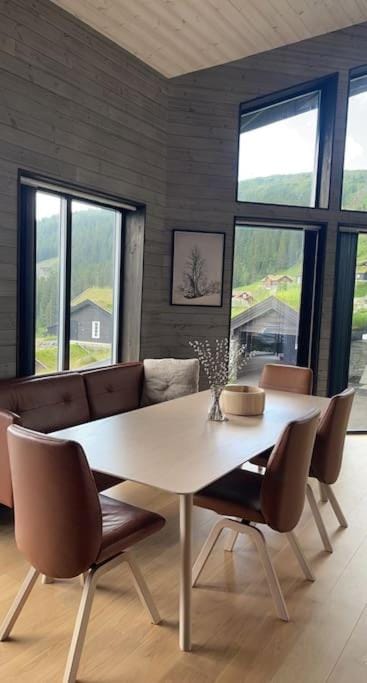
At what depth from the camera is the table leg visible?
1.93 meters

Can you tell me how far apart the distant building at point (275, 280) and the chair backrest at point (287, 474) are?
3005 mm

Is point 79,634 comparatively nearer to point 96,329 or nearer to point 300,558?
point 300,558

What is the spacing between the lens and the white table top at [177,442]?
76.9 inches

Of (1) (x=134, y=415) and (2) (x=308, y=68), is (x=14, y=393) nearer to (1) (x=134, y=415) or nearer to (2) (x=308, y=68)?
(1) (x=134, y=415)

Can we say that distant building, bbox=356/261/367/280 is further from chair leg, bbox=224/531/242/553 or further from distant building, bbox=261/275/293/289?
chair leg, bbox=224/531/242/553

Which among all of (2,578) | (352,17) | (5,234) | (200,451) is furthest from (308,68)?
(2,578)

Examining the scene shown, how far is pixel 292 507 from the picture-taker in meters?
2.19

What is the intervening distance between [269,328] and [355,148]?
1963 millimetres

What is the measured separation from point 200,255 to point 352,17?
2.37 meters

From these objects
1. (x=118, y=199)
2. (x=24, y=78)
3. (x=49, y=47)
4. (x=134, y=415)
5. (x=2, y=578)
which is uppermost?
(x=49, y=47)

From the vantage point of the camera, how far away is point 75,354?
4156mm

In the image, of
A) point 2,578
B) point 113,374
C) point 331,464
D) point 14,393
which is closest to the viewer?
point 2,578

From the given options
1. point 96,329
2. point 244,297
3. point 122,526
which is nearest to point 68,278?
point 96,329

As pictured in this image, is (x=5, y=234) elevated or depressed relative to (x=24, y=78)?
depressed
